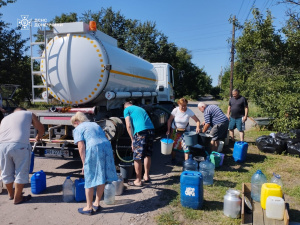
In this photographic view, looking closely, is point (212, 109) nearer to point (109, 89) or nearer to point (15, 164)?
point (109, 89)

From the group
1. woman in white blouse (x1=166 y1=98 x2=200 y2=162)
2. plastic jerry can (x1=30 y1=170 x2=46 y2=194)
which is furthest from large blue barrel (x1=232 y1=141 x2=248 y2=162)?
plastic jerry can (x1=30 y1=170 x2=46 y2=194)

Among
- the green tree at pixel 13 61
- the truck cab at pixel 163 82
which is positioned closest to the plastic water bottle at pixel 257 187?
the truck cab at pixel 163 82

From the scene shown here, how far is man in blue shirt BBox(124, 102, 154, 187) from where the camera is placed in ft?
15.6

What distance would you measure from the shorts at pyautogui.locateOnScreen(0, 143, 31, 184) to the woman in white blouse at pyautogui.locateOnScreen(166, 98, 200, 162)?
118 inches

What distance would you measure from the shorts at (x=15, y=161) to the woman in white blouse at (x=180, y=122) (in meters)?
3.01

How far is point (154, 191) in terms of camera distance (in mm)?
4625

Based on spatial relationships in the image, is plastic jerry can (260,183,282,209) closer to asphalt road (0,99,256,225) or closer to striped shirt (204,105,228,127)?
asphalt road (0,99,256,225)

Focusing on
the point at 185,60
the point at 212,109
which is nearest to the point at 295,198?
the point at 212,109

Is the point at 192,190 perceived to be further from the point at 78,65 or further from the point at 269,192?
the point at 78,65

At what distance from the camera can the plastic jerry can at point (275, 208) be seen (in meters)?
3.17

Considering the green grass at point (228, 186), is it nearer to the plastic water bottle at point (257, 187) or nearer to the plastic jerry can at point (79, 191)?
the plastic water bottle at point (257, 187)

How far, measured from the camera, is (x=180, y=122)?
5863 mm

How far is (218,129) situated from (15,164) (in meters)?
4.34

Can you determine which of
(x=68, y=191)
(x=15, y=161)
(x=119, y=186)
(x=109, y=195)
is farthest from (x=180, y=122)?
(x=15, y=161)
